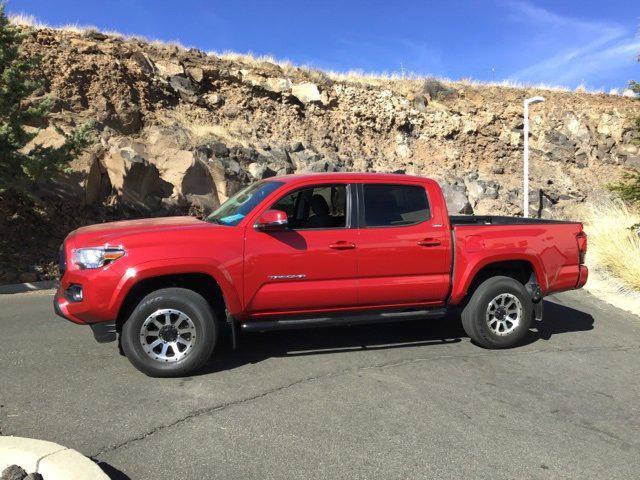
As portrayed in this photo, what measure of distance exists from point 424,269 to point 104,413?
→ 3.34 meters

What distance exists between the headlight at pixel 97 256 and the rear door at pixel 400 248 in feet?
7.61

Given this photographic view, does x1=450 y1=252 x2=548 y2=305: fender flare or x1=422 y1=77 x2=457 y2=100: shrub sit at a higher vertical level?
x1=422 y1=77 x2=457 y2=100: shrub

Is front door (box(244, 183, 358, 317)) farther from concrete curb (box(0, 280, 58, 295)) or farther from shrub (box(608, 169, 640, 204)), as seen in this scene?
shrub (box(608, 169, 640, 204))

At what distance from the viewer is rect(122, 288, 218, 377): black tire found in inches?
190

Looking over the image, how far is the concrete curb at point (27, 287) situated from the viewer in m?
8.96

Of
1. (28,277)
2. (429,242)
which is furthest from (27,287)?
(429,242)

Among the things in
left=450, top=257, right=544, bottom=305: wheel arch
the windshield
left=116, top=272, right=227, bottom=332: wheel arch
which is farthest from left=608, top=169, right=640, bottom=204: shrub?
left=116, top=272, right=227, bottom=332: wheel arch

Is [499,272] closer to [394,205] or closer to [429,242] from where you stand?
[429,242]

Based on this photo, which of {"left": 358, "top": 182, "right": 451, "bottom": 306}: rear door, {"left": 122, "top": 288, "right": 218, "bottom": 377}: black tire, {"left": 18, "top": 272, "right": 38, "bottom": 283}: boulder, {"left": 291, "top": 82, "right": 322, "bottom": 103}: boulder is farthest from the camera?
{"left": 291, "top": 82, "right": 322, "bottom": 103}: boulder

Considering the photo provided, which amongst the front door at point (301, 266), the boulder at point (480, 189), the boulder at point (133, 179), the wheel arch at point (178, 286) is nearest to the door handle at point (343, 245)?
the front door at point (301, 266)

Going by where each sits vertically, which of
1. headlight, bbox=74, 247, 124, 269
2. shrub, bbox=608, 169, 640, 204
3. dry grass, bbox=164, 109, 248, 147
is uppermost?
dry grass, bbox=164, 109, 248, 147

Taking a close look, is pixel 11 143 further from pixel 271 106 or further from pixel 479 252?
pixel 271 106

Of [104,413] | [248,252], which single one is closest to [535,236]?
[248,252]

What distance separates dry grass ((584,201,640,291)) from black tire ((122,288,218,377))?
7.88m
